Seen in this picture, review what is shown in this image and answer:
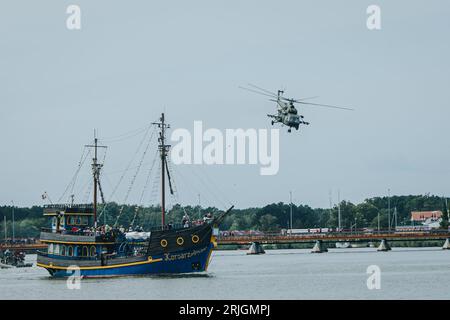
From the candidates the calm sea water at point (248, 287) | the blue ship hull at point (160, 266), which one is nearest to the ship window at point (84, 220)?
the blue ship hull at point (160, 266)

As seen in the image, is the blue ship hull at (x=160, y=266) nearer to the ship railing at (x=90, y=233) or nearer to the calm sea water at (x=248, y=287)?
the calm sea water at (x=248, y=287)

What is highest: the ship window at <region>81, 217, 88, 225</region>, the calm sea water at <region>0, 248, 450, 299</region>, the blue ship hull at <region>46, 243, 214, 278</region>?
the ship window at <region>81, 217, 88, 225</region>

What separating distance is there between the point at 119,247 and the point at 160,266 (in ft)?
24.7

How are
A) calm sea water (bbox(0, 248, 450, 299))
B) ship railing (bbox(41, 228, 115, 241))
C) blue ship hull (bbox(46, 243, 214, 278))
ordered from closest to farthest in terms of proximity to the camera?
calm sea water (bbox(0, 248, 450, 299))
blue ship hull (bbox(46, 243, 214, 278))
ship railing (bbox(41, 228, 115, 241))

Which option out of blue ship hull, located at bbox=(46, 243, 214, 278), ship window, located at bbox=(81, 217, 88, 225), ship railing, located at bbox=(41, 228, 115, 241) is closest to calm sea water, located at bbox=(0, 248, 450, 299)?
blue ship hull, located at bbox=(46, 243, 214, 278)

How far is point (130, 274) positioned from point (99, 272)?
3677 millimetres

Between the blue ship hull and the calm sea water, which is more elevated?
the blue ship hull

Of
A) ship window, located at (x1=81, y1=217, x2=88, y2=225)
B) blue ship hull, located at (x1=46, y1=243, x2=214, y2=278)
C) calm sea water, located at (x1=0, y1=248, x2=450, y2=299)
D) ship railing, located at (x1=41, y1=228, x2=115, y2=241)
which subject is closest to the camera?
calm sea water, located at (x1=0, y1=248, x2=450, y2=299)

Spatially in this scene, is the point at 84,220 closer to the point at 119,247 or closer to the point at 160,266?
the point at 119,247

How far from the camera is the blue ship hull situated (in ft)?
337

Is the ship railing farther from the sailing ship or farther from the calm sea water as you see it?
the calm sea water
